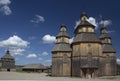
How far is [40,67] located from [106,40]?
148 ft

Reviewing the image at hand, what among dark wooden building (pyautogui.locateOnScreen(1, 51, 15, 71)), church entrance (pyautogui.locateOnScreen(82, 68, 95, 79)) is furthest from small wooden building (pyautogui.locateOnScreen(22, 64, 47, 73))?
church entrance (pyautogui.locateOnScreen(82, 68, 95, 79))

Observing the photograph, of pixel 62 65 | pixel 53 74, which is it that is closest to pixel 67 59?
pixel 62 65

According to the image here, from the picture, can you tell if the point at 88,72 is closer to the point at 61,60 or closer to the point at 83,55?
the point at 83,55

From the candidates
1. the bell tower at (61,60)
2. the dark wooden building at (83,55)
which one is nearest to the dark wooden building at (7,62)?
the dark wooden building at (83,55)

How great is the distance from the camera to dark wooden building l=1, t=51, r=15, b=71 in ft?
318

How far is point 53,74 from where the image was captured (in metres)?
46.1

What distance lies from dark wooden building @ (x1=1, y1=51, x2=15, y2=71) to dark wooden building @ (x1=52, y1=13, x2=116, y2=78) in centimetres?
5491

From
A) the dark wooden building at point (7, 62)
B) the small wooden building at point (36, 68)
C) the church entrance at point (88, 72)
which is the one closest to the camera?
the church entrance at point (88, 72)

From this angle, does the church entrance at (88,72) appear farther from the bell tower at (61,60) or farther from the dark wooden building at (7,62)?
the dark wooden building at (7,62)

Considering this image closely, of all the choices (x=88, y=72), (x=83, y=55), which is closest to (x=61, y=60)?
(x=83, y=55)

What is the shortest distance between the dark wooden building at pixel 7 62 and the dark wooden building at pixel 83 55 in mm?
54906

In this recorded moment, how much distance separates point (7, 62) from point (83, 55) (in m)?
64.4

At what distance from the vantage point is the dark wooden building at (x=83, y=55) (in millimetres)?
41562

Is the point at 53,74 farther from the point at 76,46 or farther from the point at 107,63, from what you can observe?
the point at 107,63
